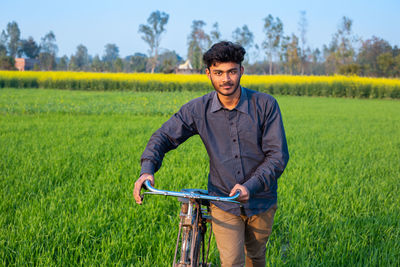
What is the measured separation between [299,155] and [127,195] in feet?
12.4

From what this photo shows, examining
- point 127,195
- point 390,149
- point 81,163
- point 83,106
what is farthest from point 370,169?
point 83,106

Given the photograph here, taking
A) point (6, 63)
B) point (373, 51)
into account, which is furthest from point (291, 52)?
point (6, 63)

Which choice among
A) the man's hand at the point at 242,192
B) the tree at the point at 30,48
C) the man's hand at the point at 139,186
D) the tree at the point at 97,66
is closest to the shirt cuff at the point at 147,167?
the man's hand at the point at 139,186

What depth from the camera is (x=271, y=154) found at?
1.83 m

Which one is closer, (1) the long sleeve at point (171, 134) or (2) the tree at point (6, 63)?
(1) the long sleeve at point (171, 134)

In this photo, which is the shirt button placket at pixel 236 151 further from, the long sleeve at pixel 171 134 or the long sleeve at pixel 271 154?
the long sleeve at pixel 171 134

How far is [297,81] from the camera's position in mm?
27547

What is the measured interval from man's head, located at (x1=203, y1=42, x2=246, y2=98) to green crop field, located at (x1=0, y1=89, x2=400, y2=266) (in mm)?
1476

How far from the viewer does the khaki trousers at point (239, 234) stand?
1865 millimetres

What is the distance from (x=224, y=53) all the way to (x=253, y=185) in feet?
1.96

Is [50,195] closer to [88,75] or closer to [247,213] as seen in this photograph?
[247,213]

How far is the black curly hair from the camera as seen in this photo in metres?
1.73

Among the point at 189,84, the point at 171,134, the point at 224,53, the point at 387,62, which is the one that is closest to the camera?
the point at 224,53

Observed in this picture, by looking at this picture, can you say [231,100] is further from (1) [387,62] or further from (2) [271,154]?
(1) [387,62]
